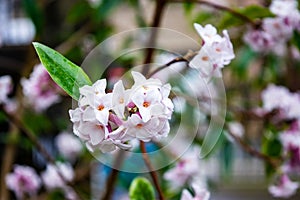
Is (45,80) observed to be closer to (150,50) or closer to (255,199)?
(150,50)

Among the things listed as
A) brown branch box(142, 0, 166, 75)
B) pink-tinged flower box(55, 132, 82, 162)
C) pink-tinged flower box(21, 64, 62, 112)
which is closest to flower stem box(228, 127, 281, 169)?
brown branch box(142, 0, 166, 75)

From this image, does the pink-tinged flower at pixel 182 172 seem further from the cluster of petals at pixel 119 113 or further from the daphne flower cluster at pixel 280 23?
the cluster of petals at pixel 119 113

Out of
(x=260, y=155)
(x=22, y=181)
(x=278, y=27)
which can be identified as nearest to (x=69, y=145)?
(x=22, y=181)

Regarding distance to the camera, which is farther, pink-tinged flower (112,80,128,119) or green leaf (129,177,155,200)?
green leaf (129,177,155,200)

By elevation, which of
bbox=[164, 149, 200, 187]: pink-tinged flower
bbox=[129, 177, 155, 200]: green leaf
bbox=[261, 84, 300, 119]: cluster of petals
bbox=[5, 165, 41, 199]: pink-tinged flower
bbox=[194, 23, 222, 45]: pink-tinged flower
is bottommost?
bbox=[5, 165, 41, 199]: pink-tinged flower

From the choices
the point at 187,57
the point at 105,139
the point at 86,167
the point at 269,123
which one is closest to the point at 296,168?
the point at 269,123

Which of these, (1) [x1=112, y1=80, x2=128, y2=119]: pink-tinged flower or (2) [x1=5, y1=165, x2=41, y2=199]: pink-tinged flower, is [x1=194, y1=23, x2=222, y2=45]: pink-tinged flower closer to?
(1) [x1=112, y1=80, x2=128, y2=119]: pink-tinged flower

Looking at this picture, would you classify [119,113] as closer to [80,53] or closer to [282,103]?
[282,103]
